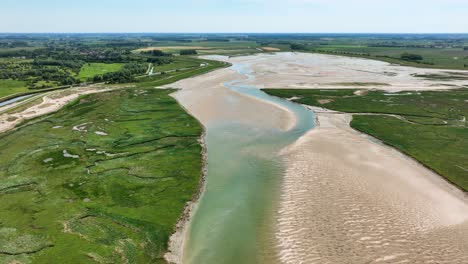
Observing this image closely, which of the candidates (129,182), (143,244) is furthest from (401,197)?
(129,182)

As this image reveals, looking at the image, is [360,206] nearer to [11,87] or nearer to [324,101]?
[324,101]

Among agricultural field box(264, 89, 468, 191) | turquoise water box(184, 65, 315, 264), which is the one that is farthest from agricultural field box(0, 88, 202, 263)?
agricultural field box(264, 89, 468, 191)

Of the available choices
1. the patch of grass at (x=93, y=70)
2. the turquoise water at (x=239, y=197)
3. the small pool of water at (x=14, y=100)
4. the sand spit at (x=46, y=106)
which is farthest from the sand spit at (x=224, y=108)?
the small pool of water at (x=14, y=100)

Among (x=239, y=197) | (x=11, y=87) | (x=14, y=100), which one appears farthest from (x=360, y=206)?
(x=11, y=87)

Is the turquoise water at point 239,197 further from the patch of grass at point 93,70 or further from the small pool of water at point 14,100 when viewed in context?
the patch of grass at point 93,70

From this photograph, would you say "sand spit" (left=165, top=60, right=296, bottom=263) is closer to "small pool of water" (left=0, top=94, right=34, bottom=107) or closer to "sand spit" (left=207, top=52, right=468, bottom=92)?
"sand spit" (left=207, top=52, right=468, bottom=92)
